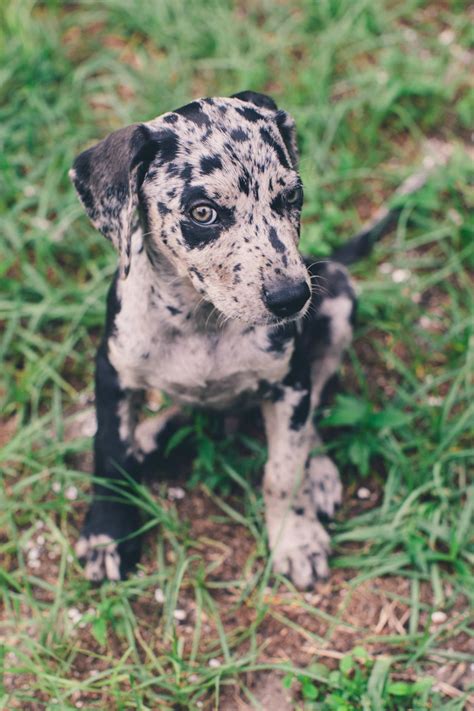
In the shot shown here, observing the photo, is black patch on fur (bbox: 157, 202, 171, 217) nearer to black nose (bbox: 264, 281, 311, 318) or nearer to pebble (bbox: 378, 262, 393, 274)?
black nose (bbox: 264, 281, 311, 318)

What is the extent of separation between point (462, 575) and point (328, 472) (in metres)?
0.86

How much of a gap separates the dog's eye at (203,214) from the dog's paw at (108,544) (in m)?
1.74

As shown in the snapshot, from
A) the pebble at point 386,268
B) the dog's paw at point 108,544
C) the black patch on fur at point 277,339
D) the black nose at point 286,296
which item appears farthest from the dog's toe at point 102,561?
the pebble at point 386,268

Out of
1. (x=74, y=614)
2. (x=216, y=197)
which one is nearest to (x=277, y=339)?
(x=216, y=197)

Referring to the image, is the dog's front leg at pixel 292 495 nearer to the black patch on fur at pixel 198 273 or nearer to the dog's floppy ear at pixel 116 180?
the black patch on fur at pixel 198 273

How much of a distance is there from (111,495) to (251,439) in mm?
879

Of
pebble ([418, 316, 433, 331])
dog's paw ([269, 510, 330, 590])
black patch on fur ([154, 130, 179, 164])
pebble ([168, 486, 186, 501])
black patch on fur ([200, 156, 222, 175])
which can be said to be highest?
black patch on fur ([154, 130, 179, 164])

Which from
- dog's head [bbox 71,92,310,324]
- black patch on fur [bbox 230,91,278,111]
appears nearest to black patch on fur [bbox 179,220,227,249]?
dog's head [bbox 71,92,310,324]

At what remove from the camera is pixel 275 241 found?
327cm

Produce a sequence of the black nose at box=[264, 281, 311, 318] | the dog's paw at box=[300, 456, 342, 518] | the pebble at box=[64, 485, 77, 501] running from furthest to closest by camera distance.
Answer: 1. the pebble at box=[64, 485, 77, 501]
2. the dog's paw at box=[300, 456, 342, 518]
3. the black nose at box=[264, 281, 311, 318]

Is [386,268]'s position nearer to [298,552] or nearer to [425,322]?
[425,322]

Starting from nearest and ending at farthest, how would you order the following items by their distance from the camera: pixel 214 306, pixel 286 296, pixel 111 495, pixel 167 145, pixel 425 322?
pixel 286 296, pixel 167 145, pixel 214 306, pixel 111 495, pixel 425 322

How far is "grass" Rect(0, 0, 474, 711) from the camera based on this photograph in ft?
13.2

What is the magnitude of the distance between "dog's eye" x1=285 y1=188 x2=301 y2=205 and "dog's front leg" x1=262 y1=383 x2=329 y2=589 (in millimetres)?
917
